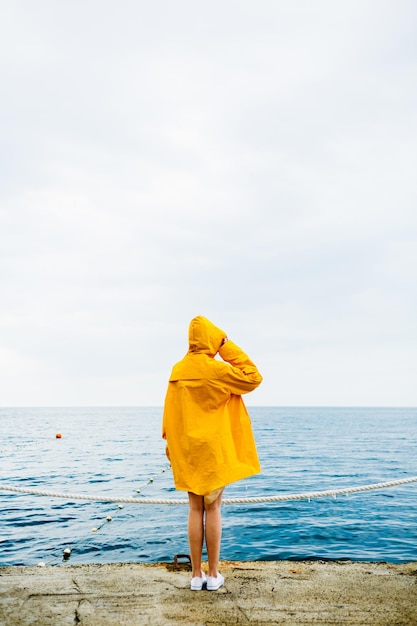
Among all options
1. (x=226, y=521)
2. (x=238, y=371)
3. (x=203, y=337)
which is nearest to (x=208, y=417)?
(x=238, y=371)

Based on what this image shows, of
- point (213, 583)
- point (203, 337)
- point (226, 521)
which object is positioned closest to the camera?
point (213, 583)

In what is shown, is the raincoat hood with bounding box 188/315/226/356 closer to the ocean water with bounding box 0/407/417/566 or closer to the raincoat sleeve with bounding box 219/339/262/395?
the raincoat sleeve with bounding box 219/339/262/395

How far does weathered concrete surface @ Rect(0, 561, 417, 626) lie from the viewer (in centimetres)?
316

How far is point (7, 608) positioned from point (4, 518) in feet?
31.2

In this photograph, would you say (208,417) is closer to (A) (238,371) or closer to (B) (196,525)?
(A) (238,371)

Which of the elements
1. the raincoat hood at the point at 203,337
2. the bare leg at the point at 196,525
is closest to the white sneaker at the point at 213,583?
the bare leg at the point at 196,525

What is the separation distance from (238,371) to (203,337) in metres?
0.39

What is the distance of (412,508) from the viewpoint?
1281cm

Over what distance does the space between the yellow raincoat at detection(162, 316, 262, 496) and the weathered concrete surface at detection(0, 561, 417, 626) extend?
2.72 feet

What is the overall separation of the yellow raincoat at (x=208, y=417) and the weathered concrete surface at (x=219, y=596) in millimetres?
828

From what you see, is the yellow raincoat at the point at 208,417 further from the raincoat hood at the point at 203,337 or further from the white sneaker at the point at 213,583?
the white sneaker at the point at 213,583

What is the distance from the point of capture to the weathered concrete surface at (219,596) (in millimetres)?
3158

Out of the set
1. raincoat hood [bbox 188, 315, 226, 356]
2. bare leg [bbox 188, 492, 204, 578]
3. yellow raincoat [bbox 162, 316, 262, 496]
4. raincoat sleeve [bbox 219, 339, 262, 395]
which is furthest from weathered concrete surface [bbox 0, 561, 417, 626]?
raincoat hood [bbox 188, 315, 226, 356]

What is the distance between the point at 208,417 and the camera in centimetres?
363
